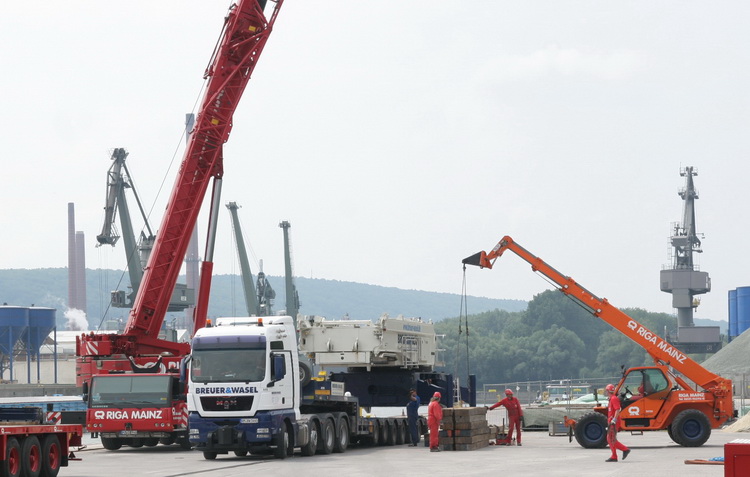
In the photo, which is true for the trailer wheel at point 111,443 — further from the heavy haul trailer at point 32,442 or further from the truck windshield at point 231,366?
the heavy haul trailer at point 32,442

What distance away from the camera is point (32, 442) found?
2038 cm

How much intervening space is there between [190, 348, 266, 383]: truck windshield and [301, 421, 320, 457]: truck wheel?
2500 millimetres

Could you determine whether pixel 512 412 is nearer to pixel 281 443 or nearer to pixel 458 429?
pixel 458 429

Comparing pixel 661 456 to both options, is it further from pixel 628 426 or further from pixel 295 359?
pixel 295 359

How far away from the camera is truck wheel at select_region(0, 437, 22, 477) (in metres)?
19.1

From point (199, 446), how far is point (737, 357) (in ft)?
244

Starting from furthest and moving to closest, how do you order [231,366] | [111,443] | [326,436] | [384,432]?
[384,432] < [111,443] < [326,436] < [231,366]

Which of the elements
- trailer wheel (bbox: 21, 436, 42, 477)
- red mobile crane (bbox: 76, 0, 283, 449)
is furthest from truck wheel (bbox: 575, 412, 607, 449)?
trailer wheel (bbox: 21, 436, 42, 477)

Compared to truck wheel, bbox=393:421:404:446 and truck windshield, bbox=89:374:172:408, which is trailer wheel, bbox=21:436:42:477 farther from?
truck wheel, bbox=393:421:404:446

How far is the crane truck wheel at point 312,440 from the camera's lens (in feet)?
89.6

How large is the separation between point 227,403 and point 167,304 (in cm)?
714

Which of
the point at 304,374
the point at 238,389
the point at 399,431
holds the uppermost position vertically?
the point at 304,374

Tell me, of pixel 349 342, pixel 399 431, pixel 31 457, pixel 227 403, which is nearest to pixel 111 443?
pixel 227 403

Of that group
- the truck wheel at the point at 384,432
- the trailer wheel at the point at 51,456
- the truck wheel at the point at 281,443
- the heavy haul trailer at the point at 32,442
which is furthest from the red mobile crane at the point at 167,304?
the trailer wheel at the point at 51,456
